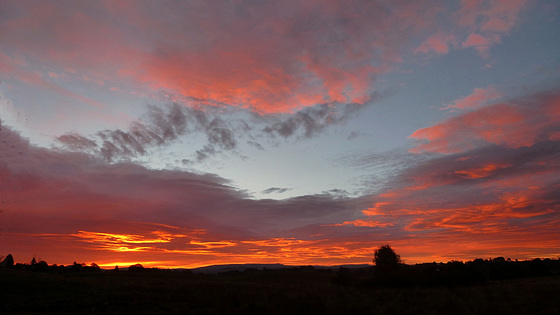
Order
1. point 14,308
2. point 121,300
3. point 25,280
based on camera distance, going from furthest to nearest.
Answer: point 25,280, point 121,300, point 14,308

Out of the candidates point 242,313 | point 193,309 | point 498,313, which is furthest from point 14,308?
point 498,313

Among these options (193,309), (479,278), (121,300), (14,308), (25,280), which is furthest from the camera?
(479,278)

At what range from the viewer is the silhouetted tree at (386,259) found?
6407 cm

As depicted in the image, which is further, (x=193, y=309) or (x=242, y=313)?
(x=193, y=309)

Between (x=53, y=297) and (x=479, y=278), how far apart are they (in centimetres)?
5516

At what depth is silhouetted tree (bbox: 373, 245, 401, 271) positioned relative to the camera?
210ft

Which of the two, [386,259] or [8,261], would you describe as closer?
[386,259]

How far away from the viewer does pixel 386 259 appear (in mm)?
65250

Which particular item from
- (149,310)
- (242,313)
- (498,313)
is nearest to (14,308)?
(149,310)

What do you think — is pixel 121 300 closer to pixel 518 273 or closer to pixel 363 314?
pixel 363 314

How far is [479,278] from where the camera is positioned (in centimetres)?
5112

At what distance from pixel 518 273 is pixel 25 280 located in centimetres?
7705

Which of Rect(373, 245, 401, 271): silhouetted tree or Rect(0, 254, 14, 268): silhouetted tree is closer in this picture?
Rect(373, 245, 401, 271): silhouetted tree

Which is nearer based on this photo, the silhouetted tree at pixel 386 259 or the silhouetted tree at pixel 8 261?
the silhouetted tree at pixel 386 259
